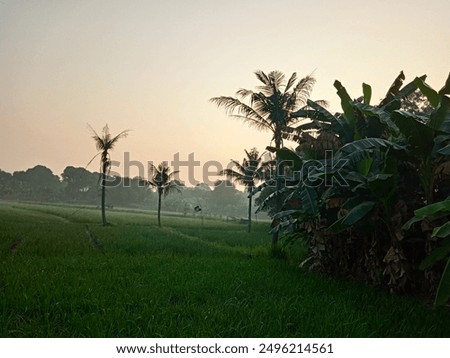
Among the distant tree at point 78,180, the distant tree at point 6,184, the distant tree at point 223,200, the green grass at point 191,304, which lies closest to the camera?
the green grass at point 191,304

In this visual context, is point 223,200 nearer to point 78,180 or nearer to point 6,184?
point 78,180

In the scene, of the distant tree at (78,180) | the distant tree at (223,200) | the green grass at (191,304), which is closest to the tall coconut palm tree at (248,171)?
the green grass at (191,304)

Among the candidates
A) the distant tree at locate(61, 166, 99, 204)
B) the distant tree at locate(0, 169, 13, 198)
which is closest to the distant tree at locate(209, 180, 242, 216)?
the distant tree at locate(61, 166, 99, 204)

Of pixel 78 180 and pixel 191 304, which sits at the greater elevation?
pixel 78 180

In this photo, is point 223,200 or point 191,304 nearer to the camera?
point 191,304

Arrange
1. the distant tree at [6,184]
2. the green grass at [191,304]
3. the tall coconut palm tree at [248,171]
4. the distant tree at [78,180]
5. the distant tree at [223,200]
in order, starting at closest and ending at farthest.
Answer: the green grass at [191,304], the tall coconut palm tree at [248,171], the distant tree at [6,184], the distant tree at [78,180], the distant tree at [223,200]

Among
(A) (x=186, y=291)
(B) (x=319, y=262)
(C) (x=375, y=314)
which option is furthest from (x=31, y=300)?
(B) (x=319, y=262)

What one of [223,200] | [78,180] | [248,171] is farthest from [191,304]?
[223,200]

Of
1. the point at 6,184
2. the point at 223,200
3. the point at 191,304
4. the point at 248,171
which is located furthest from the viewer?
the point at 223,200

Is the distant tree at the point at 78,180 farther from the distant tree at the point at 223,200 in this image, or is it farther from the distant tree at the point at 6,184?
the distant tree at the point at 223,200

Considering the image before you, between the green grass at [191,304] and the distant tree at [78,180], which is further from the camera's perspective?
the distant tree at [78,180]

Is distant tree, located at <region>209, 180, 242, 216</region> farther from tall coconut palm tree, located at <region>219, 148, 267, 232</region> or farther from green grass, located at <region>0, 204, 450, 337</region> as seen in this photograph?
green grass, located at <region>0, 204, 450, 337</region>

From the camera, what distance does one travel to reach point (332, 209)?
20.5 feet

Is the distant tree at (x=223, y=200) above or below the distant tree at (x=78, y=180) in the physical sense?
below
